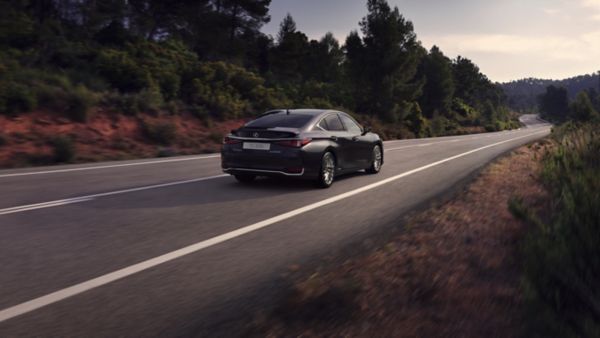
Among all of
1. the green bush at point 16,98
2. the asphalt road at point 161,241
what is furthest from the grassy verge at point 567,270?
the green bush at point 16,98

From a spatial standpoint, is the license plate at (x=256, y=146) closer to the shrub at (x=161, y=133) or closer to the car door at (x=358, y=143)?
the car door at (x=358, y=143)

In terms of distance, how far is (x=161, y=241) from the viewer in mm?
5699

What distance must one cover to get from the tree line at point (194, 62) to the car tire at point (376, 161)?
12.4 m

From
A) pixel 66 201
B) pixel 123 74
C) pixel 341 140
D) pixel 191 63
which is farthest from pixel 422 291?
pixel 191 63

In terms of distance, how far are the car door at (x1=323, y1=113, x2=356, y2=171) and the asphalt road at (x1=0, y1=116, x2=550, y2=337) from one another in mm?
425

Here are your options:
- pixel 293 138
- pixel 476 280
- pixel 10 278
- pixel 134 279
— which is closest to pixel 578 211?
pixel 476 280

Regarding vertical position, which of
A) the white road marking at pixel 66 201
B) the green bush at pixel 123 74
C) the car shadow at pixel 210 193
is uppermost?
the green bush at pixel 123 74

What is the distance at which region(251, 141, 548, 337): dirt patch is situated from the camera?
333 centimetres

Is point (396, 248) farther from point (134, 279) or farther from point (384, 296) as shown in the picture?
point (134, 279)

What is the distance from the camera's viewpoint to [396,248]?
5320 millimetres

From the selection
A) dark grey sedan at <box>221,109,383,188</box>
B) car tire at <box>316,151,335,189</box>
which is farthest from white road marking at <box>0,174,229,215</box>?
car tire at <box>316,151,335,189</box>

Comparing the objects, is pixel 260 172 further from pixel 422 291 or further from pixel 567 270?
pixel 567 270

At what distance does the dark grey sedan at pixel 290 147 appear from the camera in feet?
30.6

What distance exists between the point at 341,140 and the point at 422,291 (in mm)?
6747
